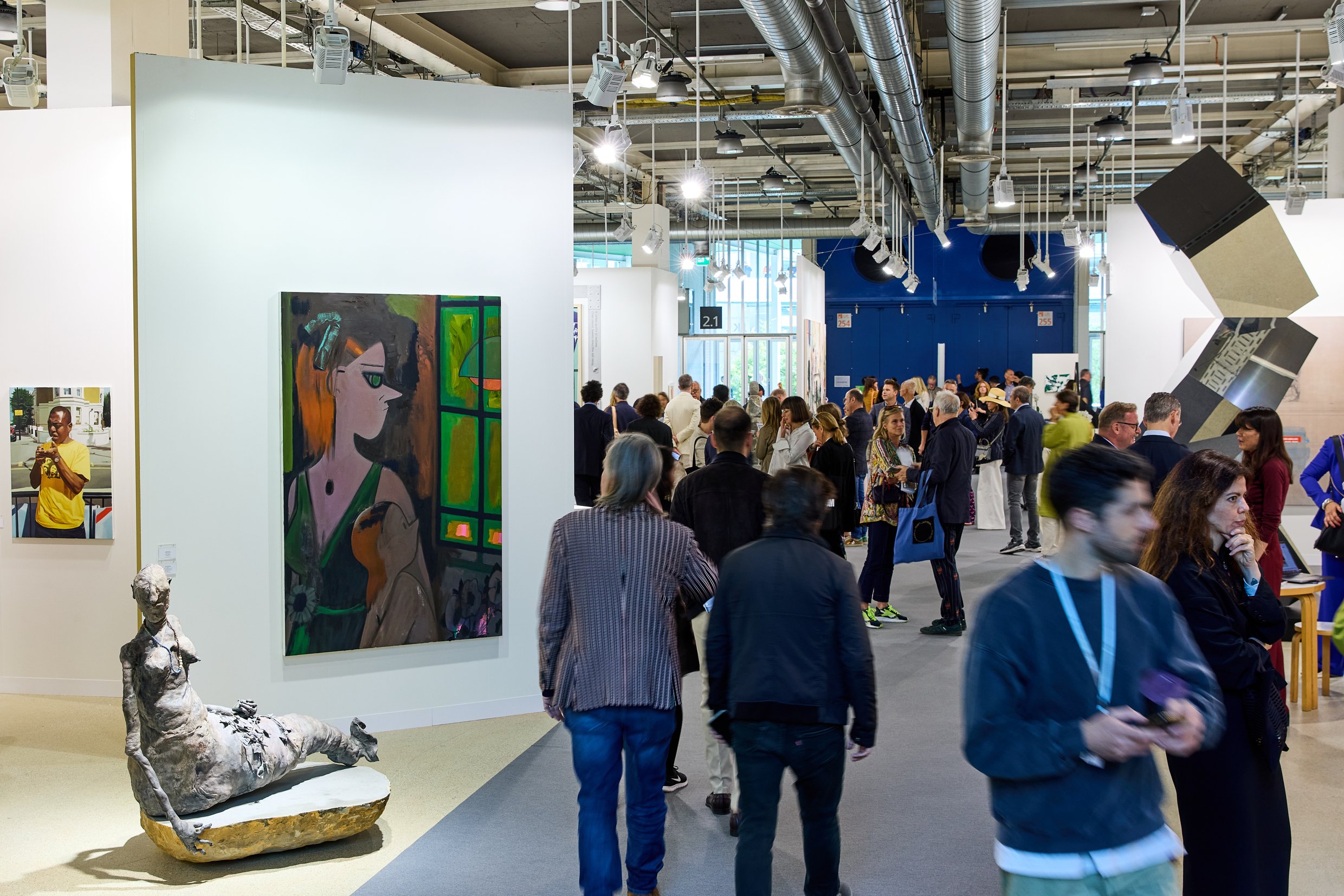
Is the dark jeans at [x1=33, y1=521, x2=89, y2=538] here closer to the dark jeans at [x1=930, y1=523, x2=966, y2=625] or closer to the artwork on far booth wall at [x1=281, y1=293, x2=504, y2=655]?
the artwork on far booth wall at [x1=281, y1=293, x2=504, y2=655]

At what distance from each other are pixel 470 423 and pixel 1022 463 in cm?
692

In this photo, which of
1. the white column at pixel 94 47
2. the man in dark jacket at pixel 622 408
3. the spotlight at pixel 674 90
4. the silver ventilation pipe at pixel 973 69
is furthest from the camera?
the man in dark jacket at pixel 622 408

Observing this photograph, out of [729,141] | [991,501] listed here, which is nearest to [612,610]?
[729,141]

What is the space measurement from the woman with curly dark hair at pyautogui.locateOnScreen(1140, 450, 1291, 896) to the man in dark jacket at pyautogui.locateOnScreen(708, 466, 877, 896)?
0.81 meters

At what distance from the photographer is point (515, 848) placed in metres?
4.23

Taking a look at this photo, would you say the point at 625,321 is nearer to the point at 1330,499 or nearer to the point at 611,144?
the point at 611,144

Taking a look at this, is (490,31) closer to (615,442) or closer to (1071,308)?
(615,442)

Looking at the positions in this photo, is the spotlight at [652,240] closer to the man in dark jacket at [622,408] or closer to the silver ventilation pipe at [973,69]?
the man in dark jacket at [622,408]

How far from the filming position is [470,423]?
583 centimetres

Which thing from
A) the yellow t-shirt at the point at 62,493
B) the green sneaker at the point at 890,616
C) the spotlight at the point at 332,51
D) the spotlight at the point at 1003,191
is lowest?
the green sneaker at the point at 890,616

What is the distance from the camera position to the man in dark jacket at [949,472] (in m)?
7.43

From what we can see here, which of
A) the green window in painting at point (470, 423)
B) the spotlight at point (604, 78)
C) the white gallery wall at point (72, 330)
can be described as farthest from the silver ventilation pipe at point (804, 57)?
the white gallery wall at point (72, 330)

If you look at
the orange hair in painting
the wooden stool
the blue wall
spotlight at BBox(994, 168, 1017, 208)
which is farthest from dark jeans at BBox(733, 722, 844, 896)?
the blue wall

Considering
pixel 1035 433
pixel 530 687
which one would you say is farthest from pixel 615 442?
pixel 1035 433
